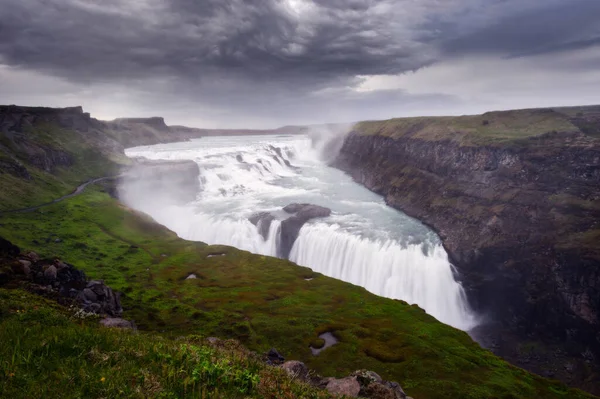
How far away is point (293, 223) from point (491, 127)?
66.7 metres

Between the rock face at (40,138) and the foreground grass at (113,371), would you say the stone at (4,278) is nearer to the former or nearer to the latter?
the foreground grass at (113,371)

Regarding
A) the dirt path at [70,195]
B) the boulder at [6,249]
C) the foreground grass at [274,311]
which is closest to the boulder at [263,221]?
the foreground grass at [274,311]

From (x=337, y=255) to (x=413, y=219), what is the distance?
30350mm

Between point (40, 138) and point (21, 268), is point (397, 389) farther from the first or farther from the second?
point (40, 138)

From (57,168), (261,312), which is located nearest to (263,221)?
(261,312)

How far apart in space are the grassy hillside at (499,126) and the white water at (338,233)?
29137 mm

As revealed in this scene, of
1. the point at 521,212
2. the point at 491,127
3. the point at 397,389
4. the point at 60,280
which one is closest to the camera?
the point at 397,389

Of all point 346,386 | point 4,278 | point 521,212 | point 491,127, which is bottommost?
point 521,212

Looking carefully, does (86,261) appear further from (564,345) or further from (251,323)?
(564,345)

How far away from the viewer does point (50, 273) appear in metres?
30.5

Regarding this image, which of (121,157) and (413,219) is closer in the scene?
Result: (413,219)

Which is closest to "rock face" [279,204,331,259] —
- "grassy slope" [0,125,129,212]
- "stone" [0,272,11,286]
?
"stone" [0,272,11,286]

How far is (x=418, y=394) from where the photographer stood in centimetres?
2712

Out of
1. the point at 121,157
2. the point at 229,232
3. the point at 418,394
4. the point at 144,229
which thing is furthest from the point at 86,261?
the point at 121,157
